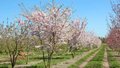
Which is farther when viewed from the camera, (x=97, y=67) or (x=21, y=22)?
(x=97, y=67)

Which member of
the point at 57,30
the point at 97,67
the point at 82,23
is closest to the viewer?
the point at 57,30

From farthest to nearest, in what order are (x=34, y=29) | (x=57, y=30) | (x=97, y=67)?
(x=97, y=67) → (x=34, y=29) → (x=57, y=30)

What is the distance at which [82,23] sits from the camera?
158 ft

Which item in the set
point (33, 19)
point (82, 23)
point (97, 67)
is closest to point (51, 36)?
point (33, 19)

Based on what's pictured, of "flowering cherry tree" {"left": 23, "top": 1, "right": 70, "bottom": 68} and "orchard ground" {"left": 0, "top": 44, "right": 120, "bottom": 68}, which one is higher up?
"flowering cherry tree" {"left": 23, "top": 1, "right": 70, "bottom": 68}

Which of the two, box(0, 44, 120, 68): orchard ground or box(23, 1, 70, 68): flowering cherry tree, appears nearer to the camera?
box(23, 1, 70, 68): flowering cherry tree

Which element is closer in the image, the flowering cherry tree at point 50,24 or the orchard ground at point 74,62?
the flowering cherry tree at point 50,24

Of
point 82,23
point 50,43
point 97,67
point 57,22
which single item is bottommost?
point 97,67

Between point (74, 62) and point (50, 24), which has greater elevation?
point (50, 24)

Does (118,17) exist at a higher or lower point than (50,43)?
higher

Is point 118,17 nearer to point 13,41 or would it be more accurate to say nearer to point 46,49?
point 46,49

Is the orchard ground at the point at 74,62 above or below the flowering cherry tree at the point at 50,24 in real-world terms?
below

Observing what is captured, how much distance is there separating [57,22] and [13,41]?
12033mm

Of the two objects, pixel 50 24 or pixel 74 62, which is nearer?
pixel 50 24
